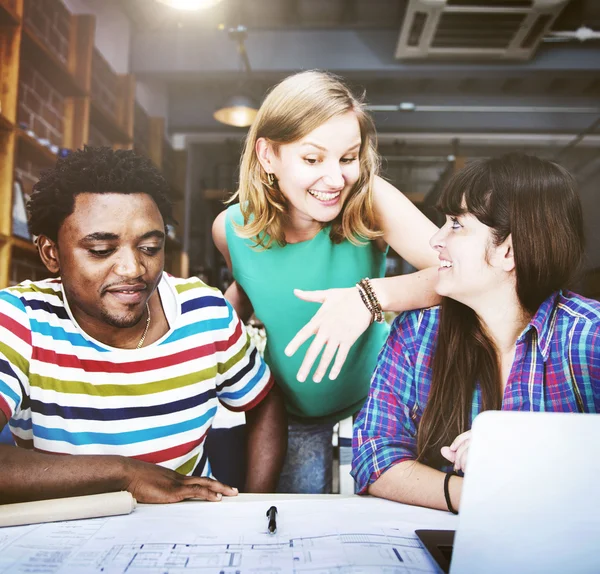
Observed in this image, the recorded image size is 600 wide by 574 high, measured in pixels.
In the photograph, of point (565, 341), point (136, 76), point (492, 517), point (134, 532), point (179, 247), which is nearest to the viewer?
point (492, 517)

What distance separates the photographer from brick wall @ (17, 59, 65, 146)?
167 cm

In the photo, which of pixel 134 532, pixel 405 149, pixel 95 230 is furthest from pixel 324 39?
pixel 134 532

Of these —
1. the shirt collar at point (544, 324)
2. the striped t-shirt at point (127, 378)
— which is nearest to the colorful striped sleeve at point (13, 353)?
the striped t-shirt at point (127, 378)

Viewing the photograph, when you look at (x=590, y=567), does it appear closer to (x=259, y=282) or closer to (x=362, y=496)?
(x=362, y=496)

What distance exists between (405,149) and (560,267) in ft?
2.59

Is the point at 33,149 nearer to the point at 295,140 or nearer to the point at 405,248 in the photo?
the point at 295,140

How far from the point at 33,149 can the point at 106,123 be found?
Answer: 0.76 feet

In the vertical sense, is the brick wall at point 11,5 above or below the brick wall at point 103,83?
above

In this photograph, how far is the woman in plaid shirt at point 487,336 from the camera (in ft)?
3.26

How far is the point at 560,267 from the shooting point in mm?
1026

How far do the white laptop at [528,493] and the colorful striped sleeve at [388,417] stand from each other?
0.43m

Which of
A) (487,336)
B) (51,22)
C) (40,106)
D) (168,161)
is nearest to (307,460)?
(487,336)

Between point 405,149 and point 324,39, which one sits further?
point 324,39

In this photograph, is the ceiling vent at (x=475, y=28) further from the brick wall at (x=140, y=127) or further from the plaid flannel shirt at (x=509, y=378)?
the plaid flannel shirt at (x=509, y=378)
